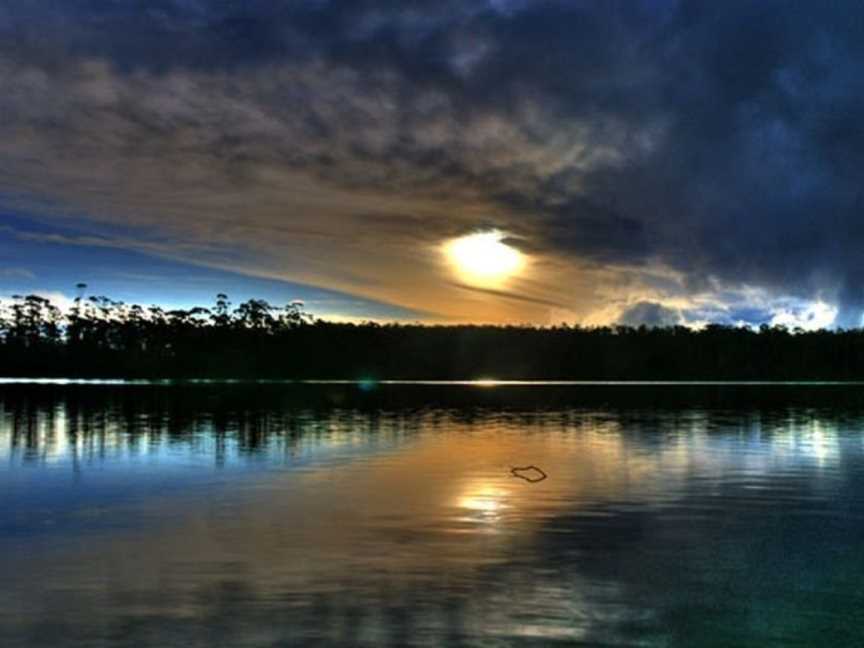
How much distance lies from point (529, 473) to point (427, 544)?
18.2 metres

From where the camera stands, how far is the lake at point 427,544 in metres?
17.9

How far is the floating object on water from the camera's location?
41.1 metres

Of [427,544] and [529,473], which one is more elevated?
[529,473]

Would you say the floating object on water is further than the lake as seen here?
Yes

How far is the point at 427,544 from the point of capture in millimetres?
25891

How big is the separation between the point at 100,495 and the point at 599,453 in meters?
27.9

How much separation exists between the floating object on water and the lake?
0.61 metres

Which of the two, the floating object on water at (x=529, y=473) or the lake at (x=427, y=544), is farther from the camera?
the floating object on water at (x=529, y=473)

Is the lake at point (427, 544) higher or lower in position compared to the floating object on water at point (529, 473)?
lower

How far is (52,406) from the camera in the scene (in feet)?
326

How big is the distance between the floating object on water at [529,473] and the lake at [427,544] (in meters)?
0.61

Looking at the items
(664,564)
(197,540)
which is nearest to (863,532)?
(664,564)

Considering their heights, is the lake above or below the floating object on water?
below

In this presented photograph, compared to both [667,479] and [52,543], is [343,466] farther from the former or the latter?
[52,543]
